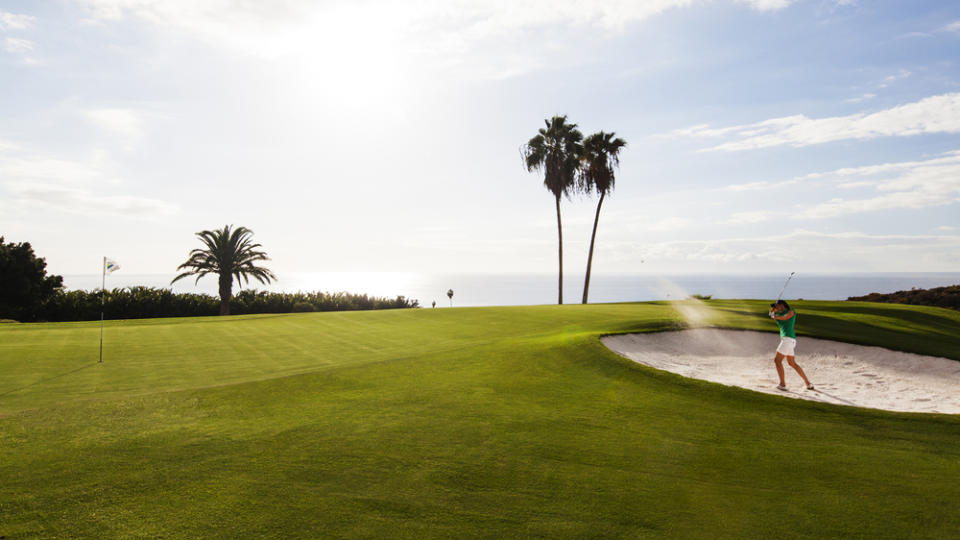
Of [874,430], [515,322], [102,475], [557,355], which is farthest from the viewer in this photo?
[515,322]

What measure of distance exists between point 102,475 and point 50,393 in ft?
19.1

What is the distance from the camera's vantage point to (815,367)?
15273 mm

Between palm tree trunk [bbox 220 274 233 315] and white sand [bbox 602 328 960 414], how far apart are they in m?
42.9

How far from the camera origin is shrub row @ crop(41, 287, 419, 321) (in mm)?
43375

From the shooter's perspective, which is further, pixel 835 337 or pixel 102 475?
pixel 835 337

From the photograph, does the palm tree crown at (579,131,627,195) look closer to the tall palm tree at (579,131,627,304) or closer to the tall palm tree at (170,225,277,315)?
the tall palm tree at (579,131,627,304)

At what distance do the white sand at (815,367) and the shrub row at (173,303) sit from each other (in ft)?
135

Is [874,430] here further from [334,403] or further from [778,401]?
[334,403]

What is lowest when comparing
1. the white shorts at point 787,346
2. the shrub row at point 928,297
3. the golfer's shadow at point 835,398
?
the golfer's shadow at point 835,398

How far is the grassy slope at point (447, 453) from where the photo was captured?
5.36m

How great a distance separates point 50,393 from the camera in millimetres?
10242

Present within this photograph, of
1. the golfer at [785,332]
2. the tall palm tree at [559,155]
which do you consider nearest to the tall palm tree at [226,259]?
the tall palm tree at [559,155]

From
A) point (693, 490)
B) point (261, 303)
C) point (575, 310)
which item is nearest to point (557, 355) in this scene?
point (693, 490)

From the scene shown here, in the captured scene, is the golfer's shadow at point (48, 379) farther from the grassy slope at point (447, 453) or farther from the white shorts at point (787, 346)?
the white shorts at point (787, 346)
